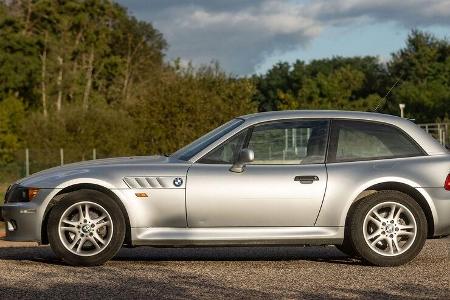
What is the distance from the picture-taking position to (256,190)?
9.64m

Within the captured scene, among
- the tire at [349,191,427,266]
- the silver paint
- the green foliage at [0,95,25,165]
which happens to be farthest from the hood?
the green foliage at [0,95,25,165]

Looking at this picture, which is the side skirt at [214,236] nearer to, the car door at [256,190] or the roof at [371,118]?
the car door at [256,190]

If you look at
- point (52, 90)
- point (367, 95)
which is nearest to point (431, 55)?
point (367, 95)

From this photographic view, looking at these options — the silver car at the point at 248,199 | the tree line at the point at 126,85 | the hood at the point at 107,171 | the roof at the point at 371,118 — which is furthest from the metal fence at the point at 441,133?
the hood at the point at 107,171

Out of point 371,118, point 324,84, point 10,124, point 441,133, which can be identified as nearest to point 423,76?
point 324,84

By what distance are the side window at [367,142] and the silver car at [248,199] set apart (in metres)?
0.02

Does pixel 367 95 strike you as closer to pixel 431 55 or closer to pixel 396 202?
pixel 431 55

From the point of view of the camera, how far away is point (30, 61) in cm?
6731

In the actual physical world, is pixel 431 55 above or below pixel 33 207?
above

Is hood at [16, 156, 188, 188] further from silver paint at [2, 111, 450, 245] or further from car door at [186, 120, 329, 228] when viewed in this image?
car door at [186, 120, 329, 228]

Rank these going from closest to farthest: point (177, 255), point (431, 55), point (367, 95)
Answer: point (177, 255)
point (431, 55)
point (367, 95)

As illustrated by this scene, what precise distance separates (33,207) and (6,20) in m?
59.9

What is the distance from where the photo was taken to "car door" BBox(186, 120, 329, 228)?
964 centimetres

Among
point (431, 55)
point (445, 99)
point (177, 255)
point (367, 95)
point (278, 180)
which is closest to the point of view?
point (278, 180)
